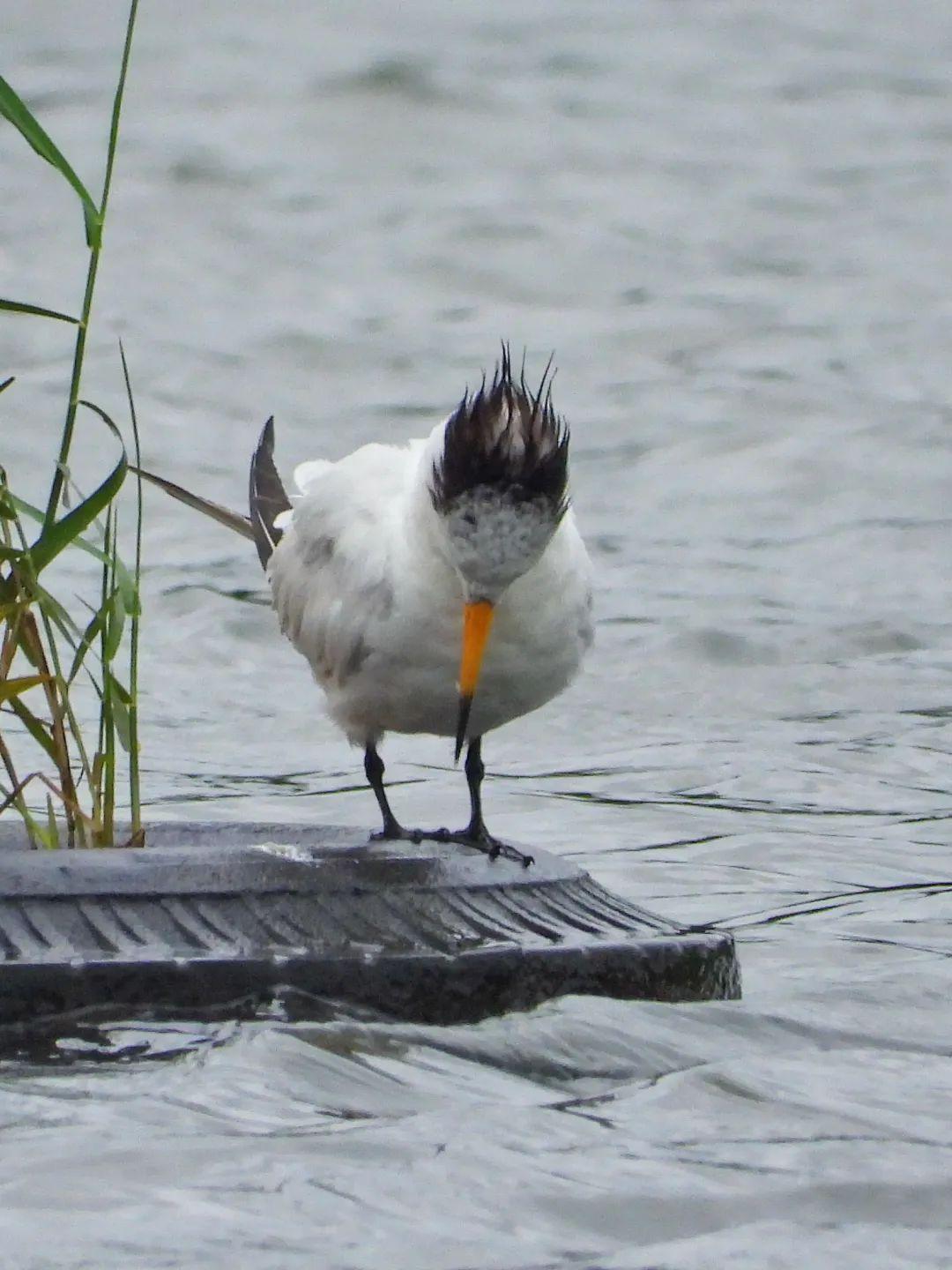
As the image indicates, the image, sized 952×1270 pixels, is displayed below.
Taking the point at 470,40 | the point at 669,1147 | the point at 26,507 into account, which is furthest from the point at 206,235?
the point at 669,1147

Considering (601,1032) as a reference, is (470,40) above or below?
above

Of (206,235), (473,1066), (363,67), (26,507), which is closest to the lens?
(473,1066)

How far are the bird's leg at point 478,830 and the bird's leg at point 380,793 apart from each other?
0.16 meters

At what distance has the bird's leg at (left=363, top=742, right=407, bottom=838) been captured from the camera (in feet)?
18.6

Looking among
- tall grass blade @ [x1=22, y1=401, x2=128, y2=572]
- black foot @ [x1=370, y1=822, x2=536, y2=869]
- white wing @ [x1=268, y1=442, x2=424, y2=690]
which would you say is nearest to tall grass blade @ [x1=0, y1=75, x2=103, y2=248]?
tall grass blade @ [x1=22, y1=401, x2=128, y2=572]

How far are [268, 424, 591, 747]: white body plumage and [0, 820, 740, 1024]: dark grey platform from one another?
443mm

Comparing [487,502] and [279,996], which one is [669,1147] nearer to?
[279,996]

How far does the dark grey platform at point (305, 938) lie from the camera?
468 centimetres

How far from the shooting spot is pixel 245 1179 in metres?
3.87

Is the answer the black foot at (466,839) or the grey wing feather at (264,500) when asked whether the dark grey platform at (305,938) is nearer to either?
the black foot at (466,839)

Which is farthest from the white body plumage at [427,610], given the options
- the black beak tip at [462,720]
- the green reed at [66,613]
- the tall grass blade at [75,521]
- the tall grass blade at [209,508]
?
the tall grass blade at [75,521]

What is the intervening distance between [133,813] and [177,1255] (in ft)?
5.67

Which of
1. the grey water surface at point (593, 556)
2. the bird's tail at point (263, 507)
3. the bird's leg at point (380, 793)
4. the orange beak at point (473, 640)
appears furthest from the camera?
the bird's tail at point (263, 507)

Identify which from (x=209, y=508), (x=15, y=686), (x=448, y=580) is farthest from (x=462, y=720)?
(x=209, y=508)
